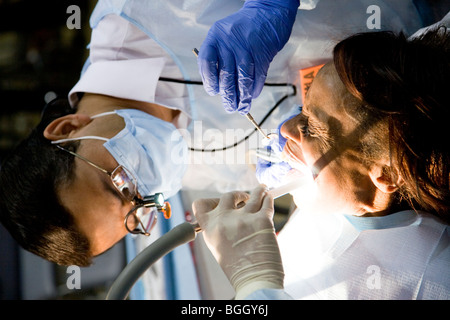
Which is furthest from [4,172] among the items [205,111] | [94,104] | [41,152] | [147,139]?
[205,111]

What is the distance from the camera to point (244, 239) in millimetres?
1110

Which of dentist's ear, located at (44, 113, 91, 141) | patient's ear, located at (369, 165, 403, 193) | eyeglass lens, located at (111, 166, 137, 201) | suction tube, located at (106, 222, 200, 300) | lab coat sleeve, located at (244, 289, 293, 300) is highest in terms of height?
dentist's ear, located at (44, 113, 91, 141)

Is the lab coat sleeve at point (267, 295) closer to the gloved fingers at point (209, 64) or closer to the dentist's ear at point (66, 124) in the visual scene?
the gloved fingers at point (209, 64)

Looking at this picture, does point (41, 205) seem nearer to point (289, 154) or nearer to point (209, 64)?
point (209, 64)

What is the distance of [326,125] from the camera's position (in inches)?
46.1

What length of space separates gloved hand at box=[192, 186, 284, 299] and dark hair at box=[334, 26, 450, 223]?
0.42 metres

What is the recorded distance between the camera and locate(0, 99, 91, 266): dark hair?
4.88 ft

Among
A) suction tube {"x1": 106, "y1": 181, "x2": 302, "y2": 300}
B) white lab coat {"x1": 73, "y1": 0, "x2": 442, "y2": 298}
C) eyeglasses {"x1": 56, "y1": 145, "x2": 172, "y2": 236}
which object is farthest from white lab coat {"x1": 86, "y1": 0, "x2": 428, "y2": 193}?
suction tube {"x1": 106, "y1": 181, "x2": 302, "y2": 300}

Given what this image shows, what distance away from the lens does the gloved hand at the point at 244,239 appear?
3.48 ft

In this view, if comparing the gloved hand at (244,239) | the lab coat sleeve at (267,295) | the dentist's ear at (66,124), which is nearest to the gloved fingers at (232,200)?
the gloved hand at (244,239)

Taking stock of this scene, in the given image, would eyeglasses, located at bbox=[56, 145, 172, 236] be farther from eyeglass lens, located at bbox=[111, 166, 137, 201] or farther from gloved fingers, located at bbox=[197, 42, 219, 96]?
gloved fingers, located at bbox=[197, 42, 219, 96]

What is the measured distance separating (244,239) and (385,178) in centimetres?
49

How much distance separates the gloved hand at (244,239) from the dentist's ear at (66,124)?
779 millimetres

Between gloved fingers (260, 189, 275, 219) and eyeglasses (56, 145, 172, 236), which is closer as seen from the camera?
gloved fingers (260, 189, 275, 219)
